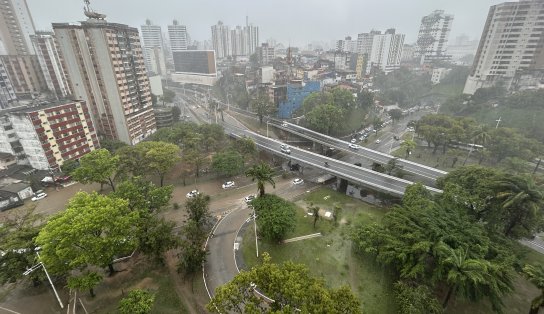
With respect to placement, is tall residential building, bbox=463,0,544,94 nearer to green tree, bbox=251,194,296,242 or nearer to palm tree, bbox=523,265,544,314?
palm tree, bbox=523,265,544,314

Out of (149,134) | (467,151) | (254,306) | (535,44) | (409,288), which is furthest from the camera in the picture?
(535,44)

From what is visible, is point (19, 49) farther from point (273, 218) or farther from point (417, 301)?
point (417, 301)

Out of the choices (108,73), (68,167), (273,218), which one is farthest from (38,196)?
(273,218)

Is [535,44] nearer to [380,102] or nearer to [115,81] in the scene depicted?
[380,102]

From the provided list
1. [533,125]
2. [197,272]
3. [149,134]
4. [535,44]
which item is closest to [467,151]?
[533,125]

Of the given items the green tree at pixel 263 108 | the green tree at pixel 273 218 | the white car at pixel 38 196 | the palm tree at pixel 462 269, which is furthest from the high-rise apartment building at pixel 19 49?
the palm tree at pixel 462 269

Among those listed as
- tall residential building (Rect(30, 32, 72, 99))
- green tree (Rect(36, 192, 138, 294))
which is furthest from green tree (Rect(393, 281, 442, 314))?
tall residential building (Rect(30, 32, 72, 99))

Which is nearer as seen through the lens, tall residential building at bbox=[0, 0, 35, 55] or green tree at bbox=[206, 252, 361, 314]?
green tree at bbox=[206, 252, 361, 314]
